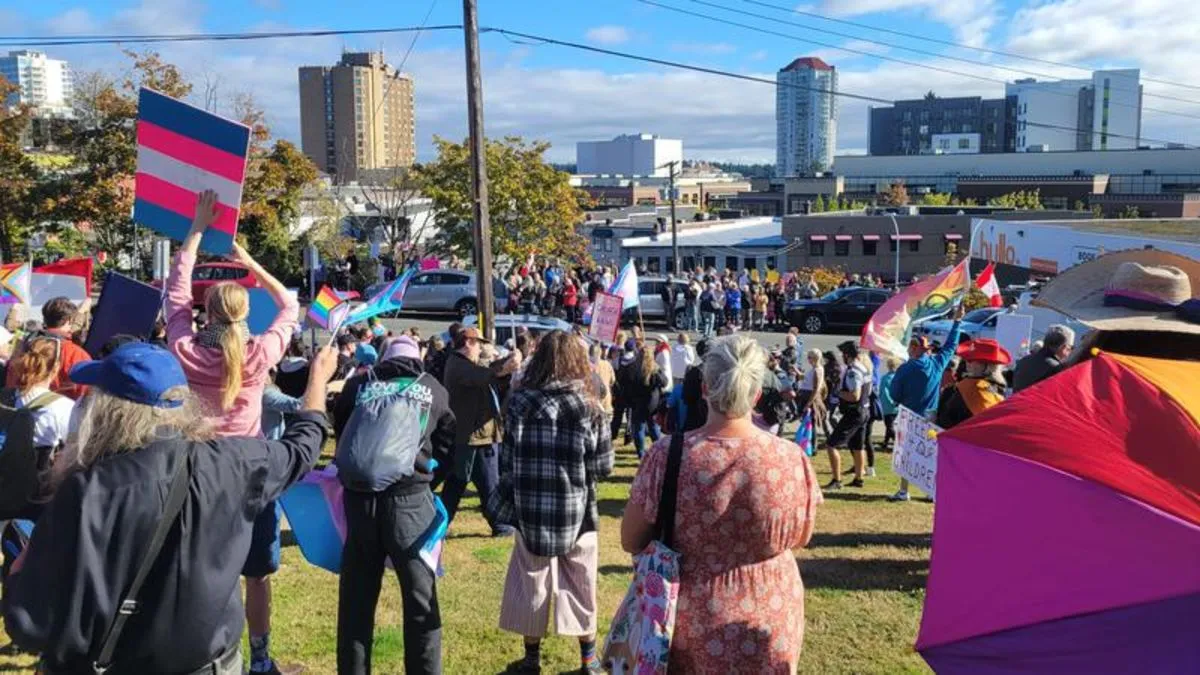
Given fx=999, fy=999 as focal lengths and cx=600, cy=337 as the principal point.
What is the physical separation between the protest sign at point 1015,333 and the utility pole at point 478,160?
7.19 meters

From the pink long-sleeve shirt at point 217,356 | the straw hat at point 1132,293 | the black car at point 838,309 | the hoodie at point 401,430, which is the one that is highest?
the straw hat at point 1132,293

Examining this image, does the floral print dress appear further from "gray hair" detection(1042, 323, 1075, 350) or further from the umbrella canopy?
"gray hair" detection(1042, 323, 1075, 350)

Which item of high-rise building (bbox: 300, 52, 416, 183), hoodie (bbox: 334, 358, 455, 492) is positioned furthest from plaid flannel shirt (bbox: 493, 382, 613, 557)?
high-rise building (bbox: 300, 52, 416, 183)

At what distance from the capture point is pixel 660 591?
344 cm

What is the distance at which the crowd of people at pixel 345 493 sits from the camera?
2.65 metres

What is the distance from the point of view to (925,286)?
→ 10.4 metres

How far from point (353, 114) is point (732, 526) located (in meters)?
111

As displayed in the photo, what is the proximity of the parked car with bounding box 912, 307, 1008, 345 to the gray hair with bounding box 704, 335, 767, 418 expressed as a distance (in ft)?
62.3

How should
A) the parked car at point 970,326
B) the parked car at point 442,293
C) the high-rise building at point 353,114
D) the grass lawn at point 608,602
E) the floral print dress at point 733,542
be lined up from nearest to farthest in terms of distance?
the floral print dress at point 733,542
the grass lawn at point 608,602
the parked car at point 970,326
the parked car at point 442,293
the high-rise building at point 353,114

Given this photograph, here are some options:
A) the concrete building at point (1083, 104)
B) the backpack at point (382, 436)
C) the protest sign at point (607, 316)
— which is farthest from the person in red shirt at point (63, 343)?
the concrete building at point (1083, 104)

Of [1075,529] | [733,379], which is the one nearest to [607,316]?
[733,379]

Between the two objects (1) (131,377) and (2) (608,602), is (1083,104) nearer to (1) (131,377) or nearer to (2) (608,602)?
(2) (608,602)

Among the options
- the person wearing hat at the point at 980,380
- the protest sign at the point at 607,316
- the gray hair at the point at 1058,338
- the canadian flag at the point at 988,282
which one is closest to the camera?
the gray hair at the point at 1058,338

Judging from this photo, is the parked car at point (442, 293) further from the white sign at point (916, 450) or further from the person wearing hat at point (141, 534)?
the person wearing hat at point (141, 534)
